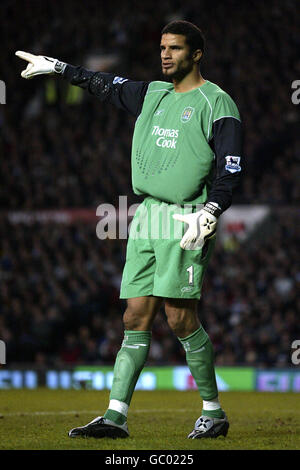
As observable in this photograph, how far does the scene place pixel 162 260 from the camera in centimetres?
589

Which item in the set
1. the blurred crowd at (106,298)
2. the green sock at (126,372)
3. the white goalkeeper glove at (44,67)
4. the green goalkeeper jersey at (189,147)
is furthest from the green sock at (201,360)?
the blurred crowd at (106,298)

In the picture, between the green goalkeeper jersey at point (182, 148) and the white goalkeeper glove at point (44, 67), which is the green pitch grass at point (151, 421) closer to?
the green goalkeeper jersey at point (182, 148)

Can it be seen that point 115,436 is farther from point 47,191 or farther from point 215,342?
point 47,191

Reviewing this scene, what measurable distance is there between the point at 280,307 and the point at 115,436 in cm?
1164

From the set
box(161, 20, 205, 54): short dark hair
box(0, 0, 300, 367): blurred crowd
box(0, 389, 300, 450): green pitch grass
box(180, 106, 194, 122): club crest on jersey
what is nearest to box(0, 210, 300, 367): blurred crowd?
box(0, 0, 300, 367): blurred crowd

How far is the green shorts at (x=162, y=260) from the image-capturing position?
5.83 m

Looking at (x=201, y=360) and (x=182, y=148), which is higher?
(x=182, y=148)

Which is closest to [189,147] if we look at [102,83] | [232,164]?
[232,164]

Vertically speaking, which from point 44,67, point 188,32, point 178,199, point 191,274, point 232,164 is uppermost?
point 188,32

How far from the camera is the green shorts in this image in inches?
229

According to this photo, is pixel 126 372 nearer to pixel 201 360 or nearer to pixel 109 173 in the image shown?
pixel 201 360

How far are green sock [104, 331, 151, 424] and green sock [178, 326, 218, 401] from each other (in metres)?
0.29

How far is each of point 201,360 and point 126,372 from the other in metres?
0.52

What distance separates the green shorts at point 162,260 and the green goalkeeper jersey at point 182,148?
14 centimetres
